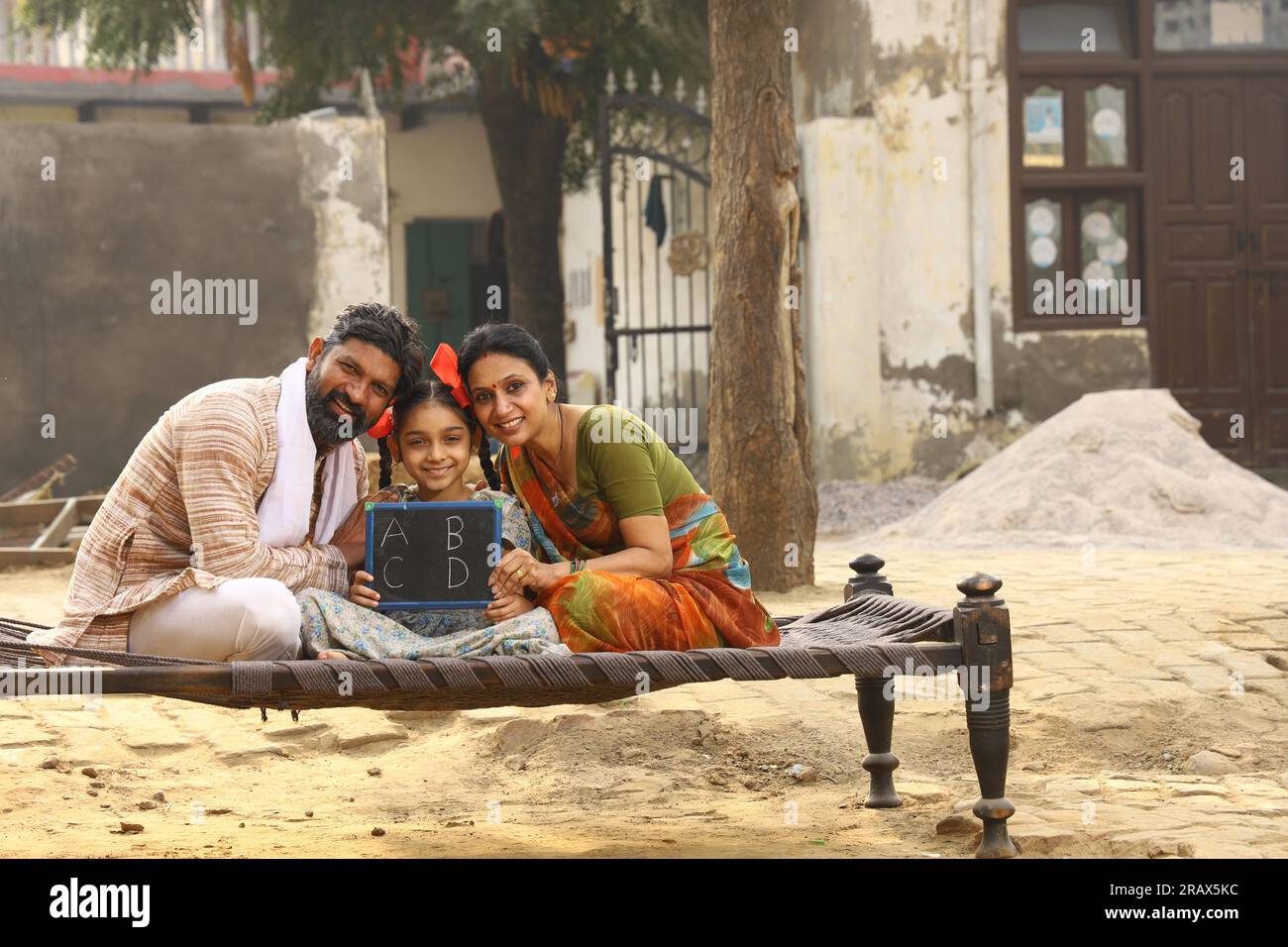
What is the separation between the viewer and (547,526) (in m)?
3.89

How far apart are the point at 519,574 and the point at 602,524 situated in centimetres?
31

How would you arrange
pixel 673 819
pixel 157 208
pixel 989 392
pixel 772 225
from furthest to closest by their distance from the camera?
pixel 989 392 → pixel 157 208 → pixel 772 225 → pixel 673 819

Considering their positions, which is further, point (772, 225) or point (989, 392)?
point (989, 392)

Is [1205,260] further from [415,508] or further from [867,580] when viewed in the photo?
[415,508]

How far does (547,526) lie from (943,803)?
147cm

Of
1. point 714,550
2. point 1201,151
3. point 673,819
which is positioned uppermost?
point 1201,151

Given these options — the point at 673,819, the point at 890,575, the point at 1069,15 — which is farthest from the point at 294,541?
the point at 1069,15

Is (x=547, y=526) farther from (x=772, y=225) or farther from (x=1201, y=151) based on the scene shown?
(x=1201, y=151)

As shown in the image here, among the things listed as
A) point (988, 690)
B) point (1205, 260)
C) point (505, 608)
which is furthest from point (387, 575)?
point (1205, 260)

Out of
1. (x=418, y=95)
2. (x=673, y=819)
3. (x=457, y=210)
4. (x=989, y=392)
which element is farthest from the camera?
(x=457, y=210)

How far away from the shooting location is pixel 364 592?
3627 millimetres

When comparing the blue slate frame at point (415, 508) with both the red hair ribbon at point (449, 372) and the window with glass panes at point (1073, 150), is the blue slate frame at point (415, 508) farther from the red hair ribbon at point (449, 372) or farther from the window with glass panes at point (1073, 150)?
the window with glass panes at point (1073, 150)

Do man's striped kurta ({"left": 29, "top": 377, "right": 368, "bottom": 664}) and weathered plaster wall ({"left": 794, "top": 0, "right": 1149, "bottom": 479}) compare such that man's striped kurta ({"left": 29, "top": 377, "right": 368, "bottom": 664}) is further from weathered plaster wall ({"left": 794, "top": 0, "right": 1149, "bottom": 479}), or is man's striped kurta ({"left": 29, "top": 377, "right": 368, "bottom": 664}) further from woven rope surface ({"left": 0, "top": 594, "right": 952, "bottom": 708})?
weathered plaster wall ({"left": 794, "top": 0, "right": 1149, "bottom": 479})

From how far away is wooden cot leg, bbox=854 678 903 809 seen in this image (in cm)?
445
